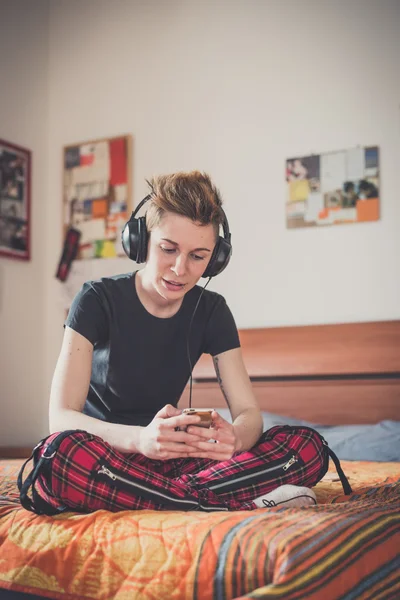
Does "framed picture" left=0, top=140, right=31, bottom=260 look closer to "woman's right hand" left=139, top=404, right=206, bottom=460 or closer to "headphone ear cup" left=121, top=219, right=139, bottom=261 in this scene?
"headphone ear cup" left=121, top=219, right=139, bottom=261

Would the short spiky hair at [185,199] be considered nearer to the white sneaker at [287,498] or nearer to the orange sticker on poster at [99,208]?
the white sneaker at [287,498]

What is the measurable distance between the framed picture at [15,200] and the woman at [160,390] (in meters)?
1.87

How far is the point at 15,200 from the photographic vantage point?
3316mm

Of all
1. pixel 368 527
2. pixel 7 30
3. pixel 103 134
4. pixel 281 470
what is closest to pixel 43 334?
pixel 103 134

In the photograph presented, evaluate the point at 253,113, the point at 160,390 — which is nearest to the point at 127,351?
the point at 160,390

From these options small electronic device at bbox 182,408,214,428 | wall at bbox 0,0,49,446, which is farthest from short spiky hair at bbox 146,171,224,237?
wall at bbox 0,0,49,446

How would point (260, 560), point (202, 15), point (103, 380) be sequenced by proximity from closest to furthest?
point (260, 560) < point (103, 380) < point (202, 15)

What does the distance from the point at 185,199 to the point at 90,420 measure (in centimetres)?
51

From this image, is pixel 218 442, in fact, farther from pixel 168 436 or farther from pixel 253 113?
pixel 253 113

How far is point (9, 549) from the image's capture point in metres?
1.08

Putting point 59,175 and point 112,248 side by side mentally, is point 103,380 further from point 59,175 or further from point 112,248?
point 59,175

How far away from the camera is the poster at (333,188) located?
2.76 meters

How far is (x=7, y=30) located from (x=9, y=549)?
289 centimetres

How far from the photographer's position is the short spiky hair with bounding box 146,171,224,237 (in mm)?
1430
